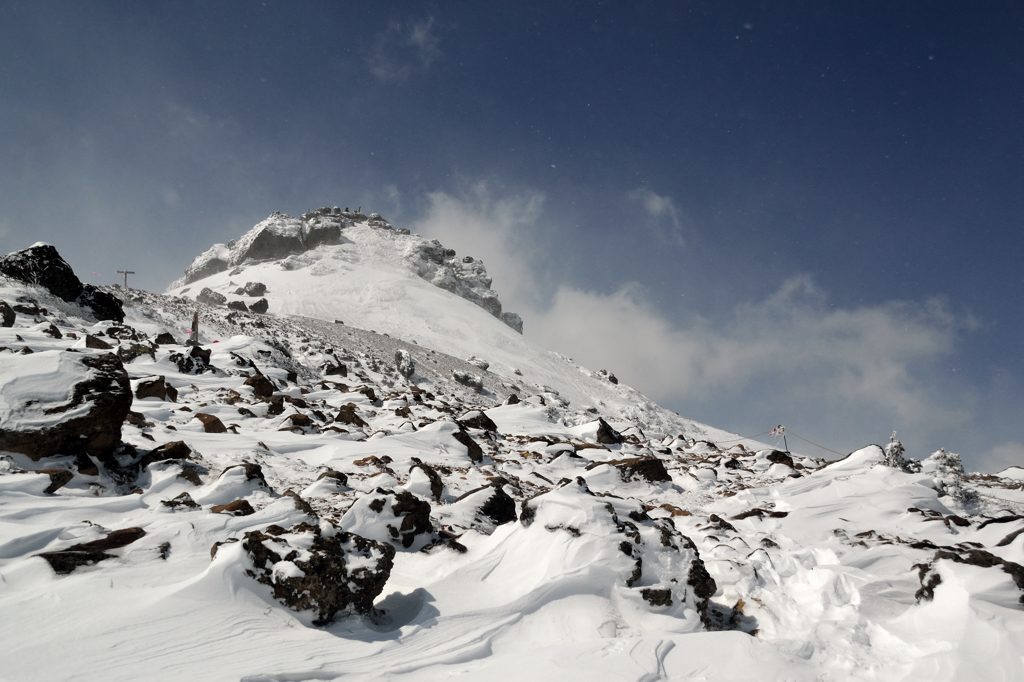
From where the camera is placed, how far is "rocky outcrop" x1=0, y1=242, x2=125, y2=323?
16.0 metres

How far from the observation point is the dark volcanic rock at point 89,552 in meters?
3.26

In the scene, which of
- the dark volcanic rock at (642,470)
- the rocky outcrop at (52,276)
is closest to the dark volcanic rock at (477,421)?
the dark volcanic rock at (642,470)

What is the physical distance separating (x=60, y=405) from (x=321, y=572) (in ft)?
14.9

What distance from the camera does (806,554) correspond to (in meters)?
5.52

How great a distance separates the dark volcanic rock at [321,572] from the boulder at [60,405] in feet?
11.9

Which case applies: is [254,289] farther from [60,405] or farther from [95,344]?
[60,405]

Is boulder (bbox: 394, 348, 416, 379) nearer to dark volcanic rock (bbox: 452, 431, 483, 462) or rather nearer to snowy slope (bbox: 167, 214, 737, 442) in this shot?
snowy slope (bbox: 167, 214, 737, 442)

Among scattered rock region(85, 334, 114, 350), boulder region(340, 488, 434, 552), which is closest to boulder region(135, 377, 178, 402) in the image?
scattered rock region(85, 334, 114, 350)

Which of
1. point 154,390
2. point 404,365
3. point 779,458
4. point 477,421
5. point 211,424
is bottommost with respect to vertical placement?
point 211,424

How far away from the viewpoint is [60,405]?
18.5 feet

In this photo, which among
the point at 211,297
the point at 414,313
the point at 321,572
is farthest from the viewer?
the point at 211,297

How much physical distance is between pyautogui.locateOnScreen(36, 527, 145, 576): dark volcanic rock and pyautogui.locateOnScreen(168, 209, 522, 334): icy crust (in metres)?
55.5

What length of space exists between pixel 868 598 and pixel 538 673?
11.4 ft

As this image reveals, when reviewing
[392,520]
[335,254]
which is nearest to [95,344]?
[392,520]
